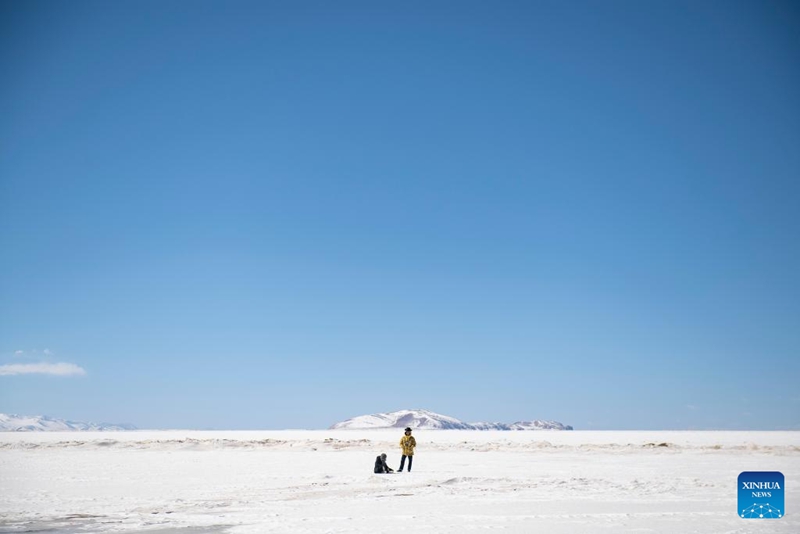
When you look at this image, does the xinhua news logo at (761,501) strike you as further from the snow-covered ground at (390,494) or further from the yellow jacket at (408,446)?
the yellow jacket at (408,446)

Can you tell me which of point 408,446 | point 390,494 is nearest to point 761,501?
point 390,494

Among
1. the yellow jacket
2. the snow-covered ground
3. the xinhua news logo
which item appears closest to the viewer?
the snow-covered ground

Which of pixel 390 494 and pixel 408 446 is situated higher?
pixel 408 446

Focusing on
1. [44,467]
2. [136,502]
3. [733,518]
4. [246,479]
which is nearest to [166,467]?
[44,467]

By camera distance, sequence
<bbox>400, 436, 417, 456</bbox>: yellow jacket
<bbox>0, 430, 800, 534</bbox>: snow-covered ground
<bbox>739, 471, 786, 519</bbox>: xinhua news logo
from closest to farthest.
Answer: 1. <bbox>0, 430, 800, 534</bbox>: snow-covered ground
2. <bbox>739, 471, 786, 519</bbox>: xinhua news logo
3. <bbox>400, 436, 417, 456</bbox>: yellow jacket

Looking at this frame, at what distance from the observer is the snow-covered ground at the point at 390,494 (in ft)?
42.7

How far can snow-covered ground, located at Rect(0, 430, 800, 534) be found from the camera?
13.0 metres

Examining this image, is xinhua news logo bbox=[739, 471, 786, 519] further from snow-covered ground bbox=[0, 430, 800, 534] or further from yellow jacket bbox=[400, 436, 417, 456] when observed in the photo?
yellow jacket bbox=[400, 436, 417, 456]

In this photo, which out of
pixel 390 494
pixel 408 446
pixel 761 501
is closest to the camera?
pixel 761 501

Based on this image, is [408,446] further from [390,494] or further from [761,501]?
[761,501]

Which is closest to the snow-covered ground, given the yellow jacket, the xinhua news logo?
the xinhua news logo

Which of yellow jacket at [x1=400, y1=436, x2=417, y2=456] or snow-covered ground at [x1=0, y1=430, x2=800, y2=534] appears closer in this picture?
snow-covered ground at [x1=0, y1=430, x2=800, y2=534]

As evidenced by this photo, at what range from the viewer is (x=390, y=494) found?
17.9m

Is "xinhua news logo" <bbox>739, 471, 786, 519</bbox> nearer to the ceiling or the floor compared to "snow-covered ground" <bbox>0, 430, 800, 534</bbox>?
nearer to the ceiling
